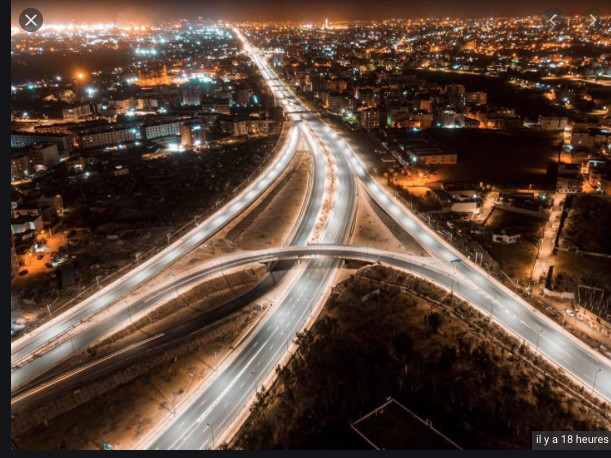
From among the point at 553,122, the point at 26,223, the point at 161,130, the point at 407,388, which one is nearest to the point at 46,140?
the point at 161,130

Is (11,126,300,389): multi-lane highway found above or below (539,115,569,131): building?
below

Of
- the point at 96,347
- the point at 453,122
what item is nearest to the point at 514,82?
the point at 453,122

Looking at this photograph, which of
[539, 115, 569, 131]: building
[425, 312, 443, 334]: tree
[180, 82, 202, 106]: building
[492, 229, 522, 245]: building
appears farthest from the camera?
[180, 82, 202, 106]: building

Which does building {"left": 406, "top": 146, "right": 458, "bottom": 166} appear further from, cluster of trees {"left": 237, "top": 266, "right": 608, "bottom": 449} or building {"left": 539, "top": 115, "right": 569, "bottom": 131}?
cluster of trees {"left": 237, "top": 266, "right": 608, "bottom": 449}

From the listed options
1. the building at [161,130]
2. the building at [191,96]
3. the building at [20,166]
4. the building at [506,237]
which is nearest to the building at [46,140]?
the building at [20,166]

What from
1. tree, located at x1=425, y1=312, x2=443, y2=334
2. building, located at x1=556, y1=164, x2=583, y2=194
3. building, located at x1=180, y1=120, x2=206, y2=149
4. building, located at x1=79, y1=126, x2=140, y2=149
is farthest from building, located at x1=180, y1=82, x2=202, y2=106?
tree, located at x1=425, y1=312, x2=443, y2=334

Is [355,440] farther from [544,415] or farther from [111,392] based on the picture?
[111,392]

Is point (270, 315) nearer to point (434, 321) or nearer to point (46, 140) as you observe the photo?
point (434, 321)

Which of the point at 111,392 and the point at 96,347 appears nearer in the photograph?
the point at 111,392
